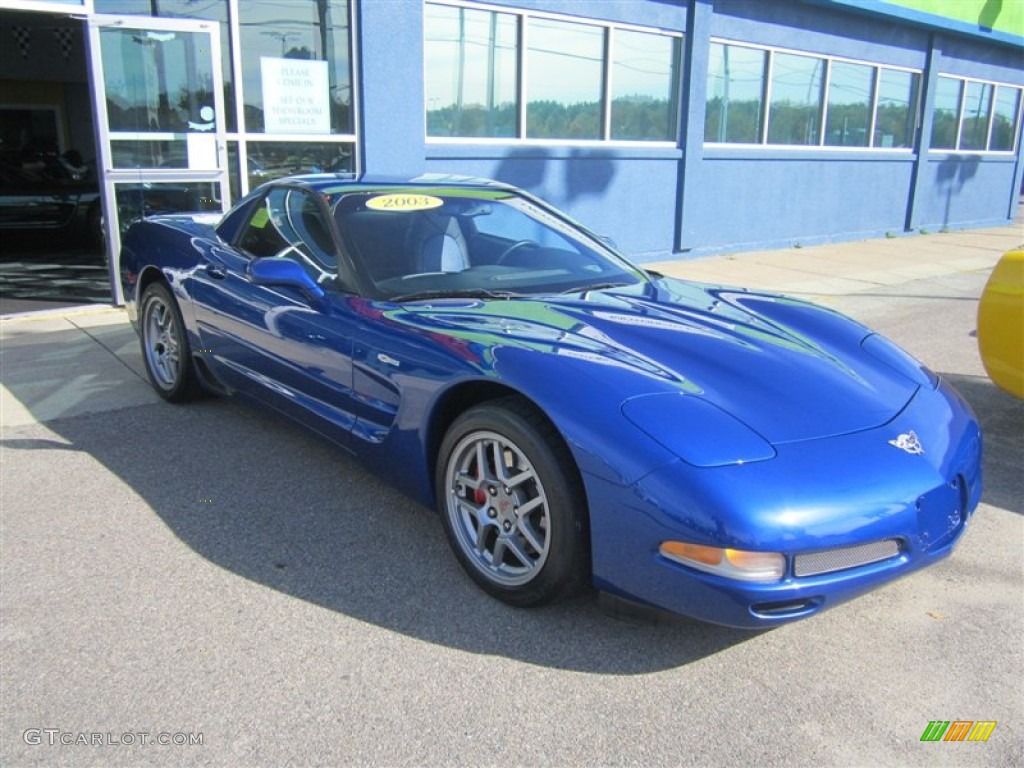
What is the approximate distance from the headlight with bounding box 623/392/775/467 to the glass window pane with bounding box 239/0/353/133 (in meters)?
7.27

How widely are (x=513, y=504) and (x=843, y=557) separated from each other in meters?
1.04

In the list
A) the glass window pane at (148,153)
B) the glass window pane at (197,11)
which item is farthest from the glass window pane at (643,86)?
the glass window pane at (148,153)

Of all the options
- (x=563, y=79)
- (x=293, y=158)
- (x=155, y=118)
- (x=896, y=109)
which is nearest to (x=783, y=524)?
(x=155, y=118)

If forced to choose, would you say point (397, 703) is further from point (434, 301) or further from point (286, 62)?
point (286, 62)

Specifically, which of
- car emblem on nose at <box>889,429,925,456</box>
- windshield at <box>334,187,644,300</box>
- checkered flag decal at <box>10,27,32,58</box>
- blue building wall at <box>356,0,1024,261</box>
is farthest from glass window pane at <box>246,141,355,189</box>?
checkered flag decal at <box>10,27,32,58</box>

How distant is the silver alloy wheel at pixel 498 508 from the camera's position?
2.92 m

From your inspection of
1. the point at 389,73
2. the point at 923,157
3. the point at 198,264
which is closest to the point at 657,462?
the point at 198,264

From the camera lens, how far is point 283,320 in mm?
3988

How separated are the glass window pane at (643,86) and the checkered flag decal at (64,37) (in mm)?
10913

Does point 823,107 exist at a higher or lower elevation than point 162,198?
higher

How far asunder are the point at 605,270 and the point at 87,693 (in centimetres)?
273

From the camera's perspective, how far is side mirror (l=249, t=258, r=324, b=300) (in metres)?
3.76

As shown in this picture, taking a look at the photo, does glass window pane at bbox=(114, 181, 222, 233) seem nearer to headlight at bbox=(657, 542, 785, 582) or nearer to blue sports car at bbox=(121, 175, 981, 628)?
blue sports car at bbox=(121, 175, 981, 628)

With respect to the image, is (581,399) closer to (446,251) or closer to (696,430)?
(696,430)
